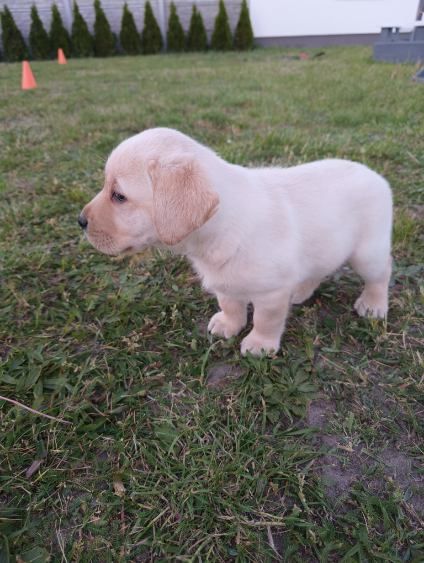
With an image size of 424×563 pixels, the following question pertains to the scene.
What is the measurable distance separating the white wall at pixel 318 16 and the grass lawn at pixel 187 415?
54.8ft

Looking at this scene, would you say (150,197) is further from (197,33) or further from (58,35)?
(58,35)

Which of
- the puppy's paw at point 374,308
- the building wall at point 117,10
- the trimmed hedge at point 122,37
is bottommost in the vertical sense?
the puppy's paw at point 374,308

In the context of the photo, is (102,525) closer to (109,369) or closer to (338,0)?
(109,369)

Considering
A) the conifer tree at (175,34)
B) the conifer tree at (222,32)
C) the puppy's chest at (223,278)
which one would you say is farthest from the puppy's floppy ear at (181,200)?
the conifer tree at (175,34)

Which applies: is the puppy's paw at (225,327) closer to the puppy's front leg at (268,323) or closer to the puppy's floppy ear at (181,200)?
the puppy's front leg at (268,323)

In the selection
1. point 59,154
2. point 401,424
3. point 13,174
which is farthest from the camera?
point 59,154

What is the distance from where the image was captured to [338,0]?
16.8 m

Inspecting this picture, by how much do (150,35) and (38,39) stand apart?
14.5 ft

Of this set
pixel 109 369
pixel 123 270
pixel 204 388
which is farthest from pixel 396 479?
pixel 123 270

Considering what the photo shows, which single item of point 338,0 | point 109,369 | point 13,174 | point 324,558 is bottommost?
point 324,558

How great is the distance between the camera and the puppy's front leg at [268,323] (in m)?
2.11

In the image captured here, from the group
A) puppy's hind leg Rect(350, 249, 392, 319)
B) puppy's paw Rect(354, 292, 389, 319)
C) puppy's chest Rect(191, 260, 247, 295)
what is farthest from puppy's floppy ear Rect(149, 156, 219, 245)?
puppy's paw Rect(354, 292, 389, 319)

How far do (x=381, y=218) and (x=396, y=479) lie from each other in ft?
4.25

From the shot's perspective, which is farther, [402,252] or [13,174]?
[13,174]
